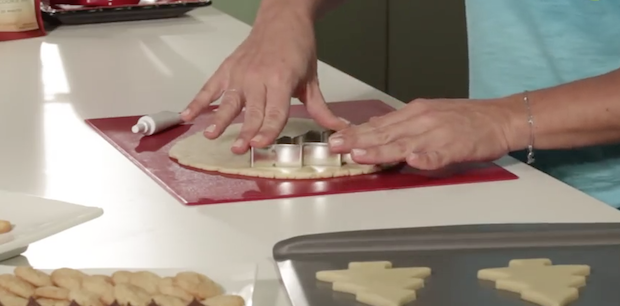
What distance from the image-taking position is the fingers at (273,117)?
108 cm

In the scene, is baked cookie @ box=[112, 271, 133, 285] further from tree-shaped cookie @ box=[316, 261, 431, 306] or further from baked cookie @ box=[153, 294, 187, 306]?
tree-shaped cookie @ box=[316, 261, 431, 306]

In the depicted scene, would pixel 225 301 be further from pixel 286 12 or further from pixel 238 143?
pixel 286 12

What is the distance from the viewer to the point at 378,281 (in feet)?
2.35

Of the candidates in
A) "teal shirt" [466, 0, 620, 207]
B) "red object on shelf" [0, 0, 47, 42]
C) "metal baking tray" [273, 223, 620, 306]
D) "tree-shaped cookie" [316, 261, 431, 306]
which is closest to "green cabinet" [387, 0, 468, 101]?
"red object on shelf" [0, 0, 47, 42]

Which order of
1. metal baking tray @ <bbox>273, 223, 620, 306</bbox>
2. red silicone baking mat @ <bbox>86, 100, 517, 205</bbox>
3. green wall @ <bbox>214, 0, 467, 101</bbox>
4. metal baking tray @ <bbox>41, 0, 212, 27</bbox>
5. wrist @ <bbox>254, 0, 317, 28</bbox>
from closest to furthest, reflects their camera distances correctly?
metal baking tray @ <bbox>273, 223, 620, 306</bbox>, red silicone baking mat @ <bbox>86, 100, 517, 205</bbox>, wrist @ <bbox>254, 0, 317, 28</bbox>, metal baking tray @ <bbox>41, 0, 212, 27</bbox>, green wall @ <bbox>214, 0, 467, 101</bbox>

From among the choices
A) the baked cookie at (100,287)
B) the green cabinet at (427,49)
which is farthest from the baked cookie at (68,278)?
the green cabinet at (427,49)

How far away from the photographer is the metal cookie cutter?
1.06 m

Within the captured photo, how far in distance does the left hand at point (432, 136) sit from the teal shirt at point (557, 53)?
0.77ft

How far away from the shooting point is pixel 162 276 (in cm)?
67

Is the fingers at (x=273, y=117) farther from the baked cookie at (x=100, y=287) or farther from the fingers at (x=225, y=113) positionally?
the baked cookie at (x=100, y=287)

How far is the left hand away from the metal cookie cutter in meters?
0.03

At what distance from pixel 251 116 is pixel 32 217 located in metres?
0.38

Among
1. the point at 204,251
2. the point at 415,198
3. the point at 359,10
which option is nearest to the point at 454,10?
the point at 359,10

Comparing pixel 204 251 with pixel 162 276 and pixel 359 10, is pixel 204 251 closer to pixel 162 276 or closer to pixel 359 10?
pixel 162 276
